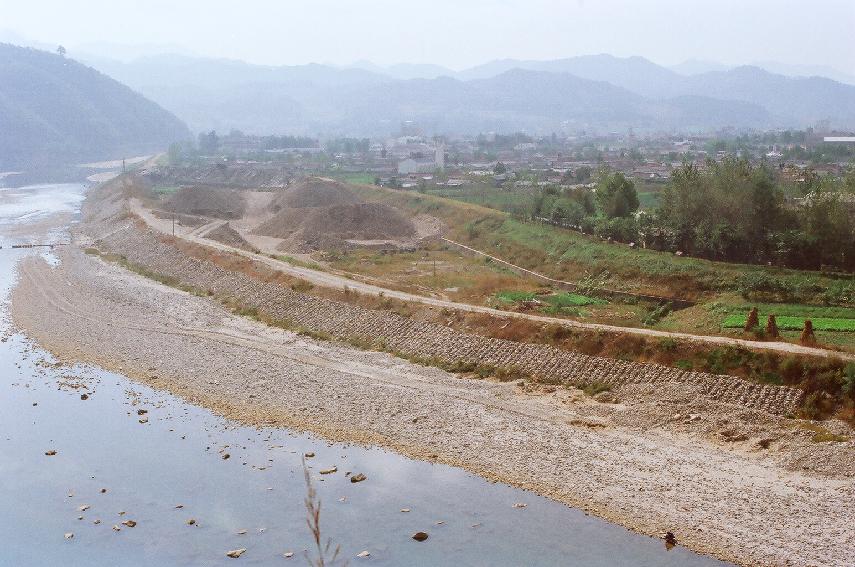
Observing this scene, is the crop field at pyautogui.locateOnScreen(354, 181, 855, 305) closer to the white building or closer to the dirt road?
the dirt road

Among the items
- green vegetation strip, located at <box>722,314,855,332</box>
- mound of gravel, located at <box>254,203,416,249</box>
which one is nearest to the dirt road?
green vegetation strip, located at <box>722,314,855,332</box>

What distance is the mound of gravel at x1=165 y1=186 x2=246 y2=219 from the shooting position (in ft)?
219

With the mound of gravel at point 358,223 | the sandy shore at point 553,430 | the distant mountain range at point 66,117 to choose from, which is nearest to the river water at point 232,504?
the sandy shore at point 553,430

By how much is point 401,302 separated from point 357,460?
41.2ft

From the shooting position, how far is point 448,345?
28.1 m

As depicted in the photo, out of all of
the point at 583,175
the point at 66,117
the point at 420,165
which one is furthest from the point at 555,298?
the point at 66,117

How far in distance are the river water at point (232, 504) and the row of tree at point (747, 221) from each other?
20473 millimetres

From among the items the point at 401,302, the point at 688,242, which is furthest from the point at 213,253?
the point at 688,242

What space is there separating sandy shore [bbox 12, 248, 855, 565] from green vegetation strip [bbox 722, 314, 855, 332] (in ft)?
18.4

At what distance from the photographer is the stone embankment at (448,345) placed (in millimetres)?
A: 22219

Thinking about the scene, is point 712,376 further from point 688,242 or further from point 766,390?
point 688,242

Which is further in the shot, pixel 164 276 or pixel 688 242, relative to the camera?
pixel 164 276

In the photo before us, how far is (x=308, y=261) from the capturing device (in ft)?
152

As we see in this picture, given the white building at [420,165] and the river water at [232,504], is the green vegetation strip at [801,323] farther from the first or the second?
the white building at [420,165]
